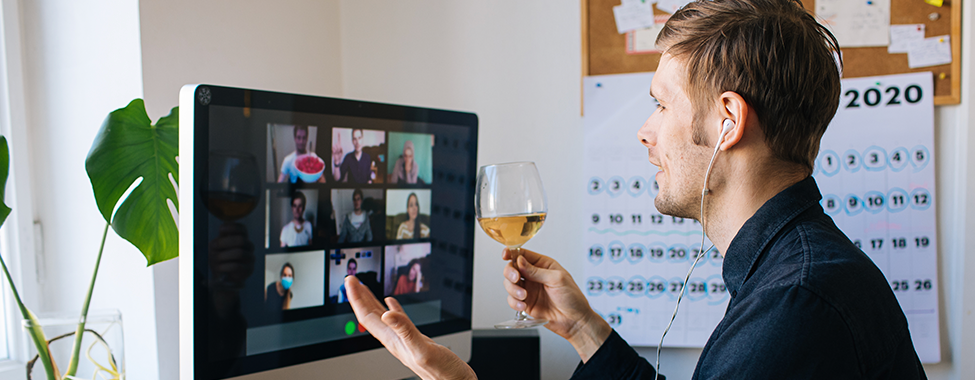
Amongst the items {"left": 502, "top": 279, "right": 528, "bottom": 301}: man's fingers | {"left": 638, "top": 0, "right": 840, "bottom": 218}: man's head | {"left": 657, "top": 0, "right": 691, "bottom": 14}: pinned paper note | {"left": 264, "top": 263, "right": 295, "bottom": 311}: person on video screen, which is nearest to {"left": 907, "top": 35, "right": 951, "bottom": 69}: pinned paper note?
{"left": 657, "top": 0, "right": 691, "bottom": 14}: pinned paper note

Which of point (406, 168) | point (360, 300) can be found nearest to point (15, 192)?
point (406, 168)

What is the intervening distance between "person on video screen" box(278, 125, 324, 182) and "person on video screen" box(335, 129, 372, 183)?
70mm

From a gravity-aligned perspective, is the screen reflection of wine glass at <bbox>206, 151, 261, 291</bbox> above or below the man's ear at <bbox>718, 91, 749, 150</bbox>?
below

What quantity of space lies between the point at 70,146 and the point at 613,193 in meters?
1.40

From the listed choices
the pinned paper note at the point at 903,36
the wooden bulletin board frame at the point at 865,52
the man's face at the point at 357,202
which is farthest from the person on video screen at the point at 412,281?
the pinned paper note at the point at 903,36

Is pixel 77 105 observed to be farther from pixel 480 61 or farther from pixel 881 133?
pixel 881 133

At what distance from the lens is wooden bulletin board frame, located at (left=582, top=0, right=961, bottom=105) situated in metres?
1.59

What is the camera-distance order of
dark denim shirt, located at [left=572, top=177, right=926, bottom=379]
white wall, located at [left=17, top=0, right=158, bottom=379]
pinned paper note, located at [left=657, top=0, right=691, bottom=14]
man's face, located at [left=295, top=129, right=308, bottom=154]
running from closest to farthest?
1. dark denim shirt, located at [left=572, top=177, right=926, bottom=379]
2. man's face, located at [left=295, top=129, right=308, bottom=154]
3. white wall, located at [left=17, top=0, right=158, bottom=379]
4. pinned paper note, located at [left=657, top=0, right=691, bottom=14]

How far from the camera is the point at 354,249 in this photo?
994 millimetres

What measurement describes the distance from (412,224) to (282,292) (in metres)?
0.26

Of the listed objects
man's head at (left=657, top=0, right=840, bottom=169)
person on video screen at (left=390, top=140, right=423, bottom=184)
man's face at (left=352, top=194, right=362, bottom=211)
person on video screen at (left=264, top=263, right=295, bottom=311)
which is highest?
man's head at (left=657, top=0, right=840, bottom=169)

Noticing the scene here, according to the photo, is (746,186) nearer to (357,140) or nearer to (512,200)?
(512,200)

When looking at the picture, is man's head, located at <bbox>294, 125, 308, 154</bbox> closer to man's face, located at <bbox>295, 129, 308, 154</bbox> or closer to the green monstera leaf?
man's face, located at <bbox>295, 129, 308, 154</bbox>

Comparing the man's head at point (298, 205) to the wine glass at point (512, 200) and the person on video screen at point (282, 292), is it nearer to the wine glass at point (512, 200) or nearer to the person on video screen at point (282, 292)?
the person on video screen at point (282, 292)
